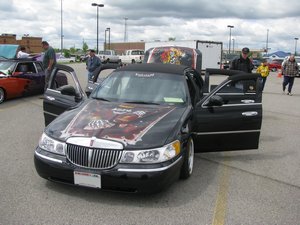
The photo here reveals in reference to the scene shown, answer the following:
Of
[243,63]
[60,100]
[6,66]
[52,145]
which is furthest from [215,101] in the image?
[6,66]

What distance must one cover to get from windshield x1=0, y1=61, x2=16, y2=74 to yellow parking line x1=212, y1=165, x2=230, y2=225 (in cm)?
894

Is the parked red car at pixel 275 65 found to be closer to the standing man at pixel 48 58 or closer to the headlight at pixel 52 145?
the standing man at pixel 48 58

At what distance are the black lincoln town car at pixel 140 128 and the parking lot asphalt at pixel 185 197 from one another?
24cm

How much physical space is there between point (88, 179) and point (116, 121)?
0.80m

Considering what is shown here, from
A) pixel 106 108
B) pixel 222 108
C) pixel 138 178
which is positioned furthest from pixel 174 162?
pixel 222 108

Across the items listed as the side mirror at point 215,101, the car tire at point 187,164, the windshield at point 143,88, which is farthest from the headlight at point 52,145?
the side mirror at point 215,101

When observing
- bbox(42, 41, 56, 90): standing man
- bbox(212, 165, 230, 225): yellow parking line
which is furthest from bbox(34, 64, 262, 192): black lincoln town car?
bbox(42, 41, 56, 90): standing man

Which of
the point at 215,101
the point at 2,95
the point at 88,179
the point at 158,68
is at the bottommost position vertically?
the point at 88,179

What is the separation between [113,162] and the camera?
13.2 ft

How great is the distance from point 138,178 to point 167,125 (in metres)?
0.81

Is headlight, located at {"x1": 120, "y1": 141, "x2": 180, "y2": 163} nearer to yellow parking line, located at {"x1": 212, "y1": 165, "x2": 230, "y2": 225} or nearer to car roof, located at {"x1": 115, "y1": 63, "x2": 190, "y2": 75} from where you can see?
yellow parking line, located at {"x1": 212, "y1": 165, "x2": 230, "y2": 225}

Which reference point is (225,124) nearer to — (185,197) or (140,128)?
(185,197)

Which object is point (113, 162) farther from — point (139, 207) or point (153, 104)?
point (153, 104)

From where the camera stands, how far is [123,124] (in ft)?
14.6
